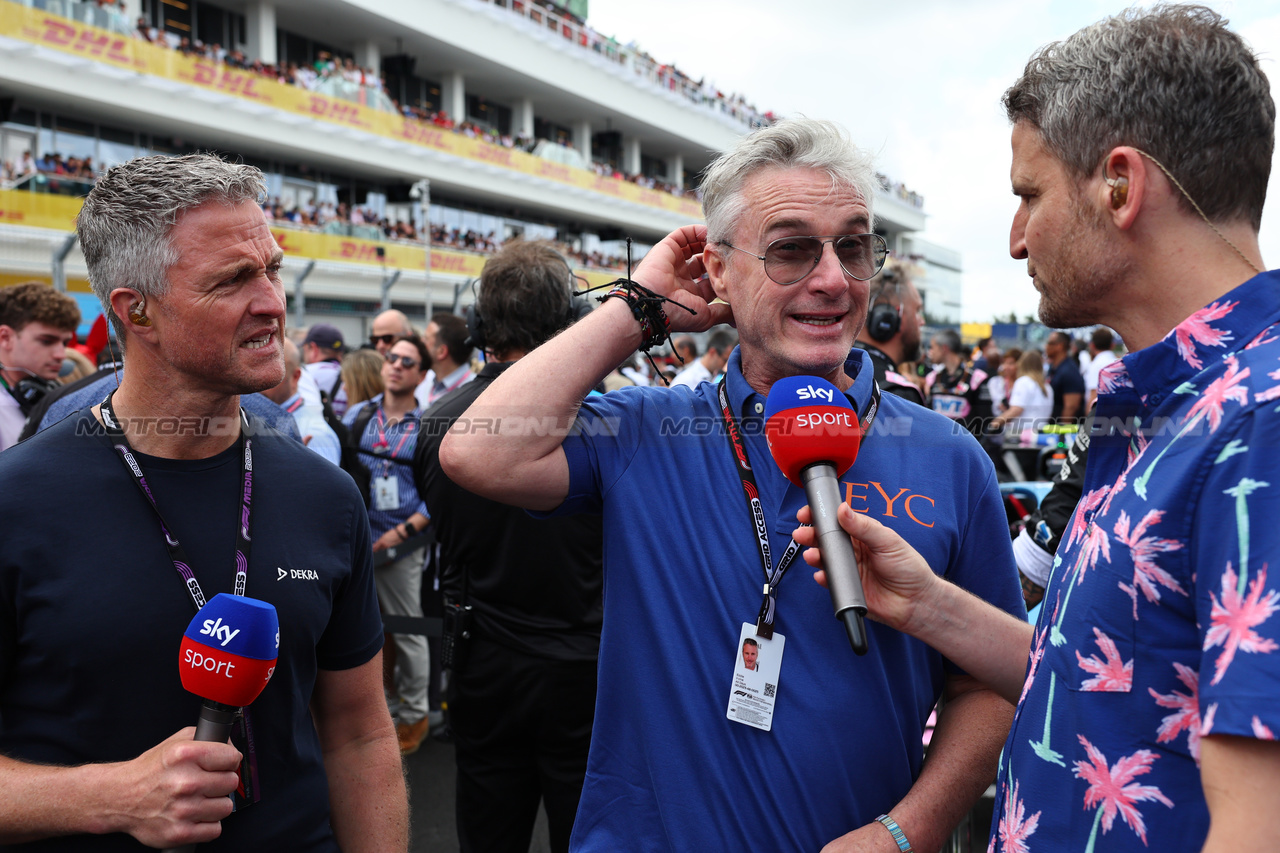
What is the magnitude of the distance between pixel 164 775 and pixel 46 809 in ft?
0.79

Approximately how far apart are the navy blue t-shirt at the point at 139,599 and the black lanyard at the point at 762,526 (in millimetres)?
862

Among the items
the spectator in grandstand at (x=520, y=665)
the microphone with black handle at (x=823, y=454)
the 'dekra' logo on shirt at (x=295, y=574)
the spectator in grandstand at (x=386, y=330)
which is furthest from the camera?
the spectator in grandstand at (x=386, y=330)

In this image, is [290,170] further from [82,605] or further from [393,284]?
[82,605]

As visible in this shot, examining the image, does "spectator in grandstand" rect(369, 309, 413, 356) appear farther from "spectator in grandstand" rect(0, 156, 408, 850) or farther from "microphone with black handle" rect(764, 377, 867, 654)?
"microphone with black handle" rect(764, 377, 867, 654)

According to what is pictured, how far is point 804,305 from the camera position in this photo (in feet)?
5.68

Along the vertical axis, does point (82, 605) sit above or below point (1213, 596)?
below

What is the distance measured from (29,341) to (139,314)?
3.40 meters

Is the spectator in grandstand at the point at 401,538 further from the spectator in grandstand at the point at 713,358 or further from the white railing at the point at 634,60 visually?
the white railing at the point at 634,60

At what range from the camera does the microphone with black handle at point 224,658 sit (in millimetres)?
1393

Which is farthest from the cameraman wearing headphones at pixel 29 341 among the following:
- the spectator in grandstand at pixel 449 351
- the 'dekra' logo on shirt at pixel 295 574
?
the 'dekra' logo on shirt at pixel 295 574

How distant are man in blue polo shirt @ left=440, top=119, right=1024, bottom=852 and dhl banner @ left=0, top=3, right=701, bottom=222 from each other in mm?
22027

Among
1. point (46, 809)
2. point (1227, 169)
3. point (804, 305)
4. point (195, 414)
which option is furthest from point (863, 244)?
point (46, 809)

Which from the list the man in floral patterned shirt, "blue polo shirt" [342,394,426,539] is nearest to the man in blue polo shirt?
the man in floral patterned shirt

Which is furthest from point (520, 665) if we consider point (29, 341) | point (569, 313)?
point (29, 341)
